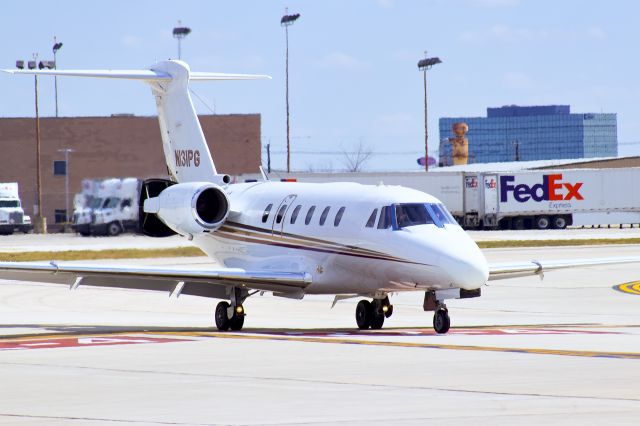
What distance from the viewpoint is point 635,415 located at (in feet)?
39.9

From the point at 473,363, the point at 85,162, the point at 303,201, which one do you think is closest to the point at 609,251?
the point at 303,201

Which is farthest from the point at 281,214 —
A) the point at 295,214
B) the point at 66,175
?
the point at 66,175

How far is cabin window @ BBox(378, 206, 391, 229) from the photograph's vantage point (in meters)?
23.6

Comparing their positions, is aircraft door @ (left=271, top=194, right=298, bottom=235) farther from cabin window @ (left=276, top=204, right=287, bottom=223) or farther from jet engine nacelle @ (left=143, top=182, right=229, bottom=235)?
jet engine nacelle @ (left=143, top=182, right=229, bottom=235)

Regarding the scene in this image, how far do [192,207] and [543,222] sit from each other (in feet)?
210

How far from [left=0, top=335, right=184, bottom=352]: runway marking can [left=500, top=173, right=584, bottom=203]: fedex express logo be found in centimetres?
6622

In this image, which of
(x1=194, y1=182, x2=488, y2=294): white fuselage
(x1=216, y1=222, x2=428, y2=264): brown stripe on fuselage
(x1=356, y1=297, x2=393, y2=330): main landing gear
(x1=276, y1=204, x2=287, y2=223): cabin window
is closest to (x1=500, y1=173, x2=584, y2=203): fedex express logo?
(x1=194, y1=182, x2=488, y2=294): white fuselage

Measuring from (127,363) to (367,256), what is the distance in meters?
7.22

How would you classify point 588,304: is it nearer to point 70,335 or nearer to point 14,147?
point 70,335

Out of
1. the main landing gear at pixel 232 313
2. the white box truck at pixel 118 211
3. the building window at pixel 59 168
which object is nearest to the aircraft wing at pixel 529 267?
the main landing gear at pixel 232 313

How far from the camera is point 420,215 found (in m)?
23.5

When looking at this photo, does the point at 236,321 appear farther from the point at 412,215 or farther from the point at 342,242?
the point at 412,215

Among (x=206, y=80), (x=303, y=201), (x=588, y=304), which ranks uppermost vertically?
(x=206, y=80)

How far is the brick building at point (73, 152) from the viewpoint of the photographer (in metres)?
100
